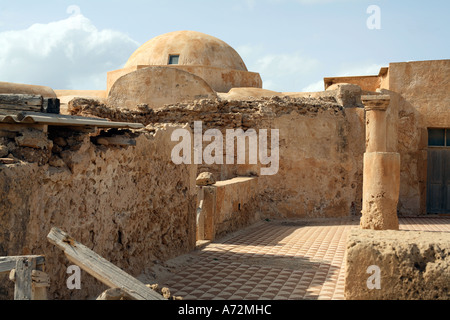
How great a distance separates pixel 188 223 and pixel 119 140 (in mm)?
2642

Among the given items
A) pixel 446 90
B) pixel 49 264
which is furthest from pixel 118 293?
pixel 446 90

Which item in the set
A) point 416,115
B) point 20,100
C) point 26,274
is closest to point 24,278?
point 26,274

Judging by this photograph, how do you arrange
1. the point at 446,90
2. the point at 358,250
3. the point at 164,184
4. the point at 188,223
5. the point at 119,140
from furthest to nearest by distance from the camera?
the point at 446,90, the point at 188,223, the point at 164,184, the point at 119,140, the point at 358,250

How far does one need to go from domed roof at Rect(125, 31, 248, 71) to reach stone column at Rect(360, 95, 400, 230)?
1215 centimetres

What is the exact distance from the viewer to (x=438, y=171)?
13789 millimetres

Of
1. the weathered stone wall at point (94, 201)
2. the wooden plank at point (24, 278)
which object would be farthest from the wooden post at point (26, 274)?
the weathered stone wall at point (94, 201)

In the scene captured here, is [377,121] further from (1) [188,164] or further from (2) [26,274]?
(2) [26,274]

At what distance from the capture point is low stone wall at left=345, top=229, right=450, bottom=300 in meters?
3.49

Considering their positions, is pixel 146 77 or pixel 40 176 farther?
pixel 146 77

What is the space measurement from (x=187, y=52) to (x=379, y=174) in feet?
43.2

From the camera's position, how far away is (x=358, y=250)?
11.9ft

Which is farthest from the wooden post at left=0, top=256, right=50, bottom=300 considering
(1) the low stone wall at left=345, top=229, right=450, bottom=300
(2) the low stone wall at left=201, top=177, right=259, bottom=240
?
(2) the low stone wall at left=201, top=177, right=259, bottom=240

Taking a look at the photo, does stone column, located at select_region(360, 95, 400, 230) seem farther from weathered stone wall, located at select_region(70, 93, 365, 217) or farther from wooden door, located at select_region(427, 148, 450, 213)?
wooden door, located at select_region(427, 148, 450, 213)
